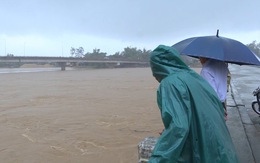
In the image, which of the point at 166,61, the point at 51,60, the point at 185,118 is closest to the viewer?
the point at 185,118

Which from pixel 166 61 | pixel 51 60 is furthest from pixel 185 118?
pixel 51 60

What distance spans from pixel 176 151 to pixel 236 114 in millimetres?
6320

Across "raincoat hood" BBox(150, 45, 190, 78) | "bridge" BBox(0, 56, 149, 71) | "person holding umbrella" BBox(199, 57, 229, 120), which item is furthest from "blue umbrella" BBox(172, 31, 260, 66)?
"bridge" BBox(0, 56, 149, 71)

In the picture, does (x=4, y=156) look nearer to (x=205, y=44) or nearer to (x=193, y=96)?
(x=205, y=44)

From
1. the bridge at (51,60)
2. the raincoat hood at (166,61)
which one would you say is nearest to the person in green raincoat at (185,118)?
the raincoat hood at (166,61)

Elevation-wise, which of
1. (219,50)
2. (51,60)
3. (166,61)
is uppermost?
(219,50)

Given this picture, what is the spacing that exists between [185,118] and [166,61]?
15.7 inches

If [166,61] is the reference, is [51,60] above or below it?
below

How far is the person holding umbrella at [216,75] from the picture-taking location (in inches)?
155

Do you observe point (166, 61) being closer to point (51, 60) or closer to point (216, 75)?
point (216, 75)

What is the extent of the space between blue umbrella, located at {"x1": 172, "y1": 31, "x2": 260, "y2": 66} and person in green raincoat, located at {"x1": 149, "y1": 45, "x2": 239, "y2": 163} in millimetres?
2094

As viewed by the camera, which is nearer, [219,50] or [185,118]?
[185,118]

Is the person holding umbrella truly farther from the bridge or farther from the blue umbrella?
the bridge

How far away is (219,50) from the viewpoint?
13.1 ft
